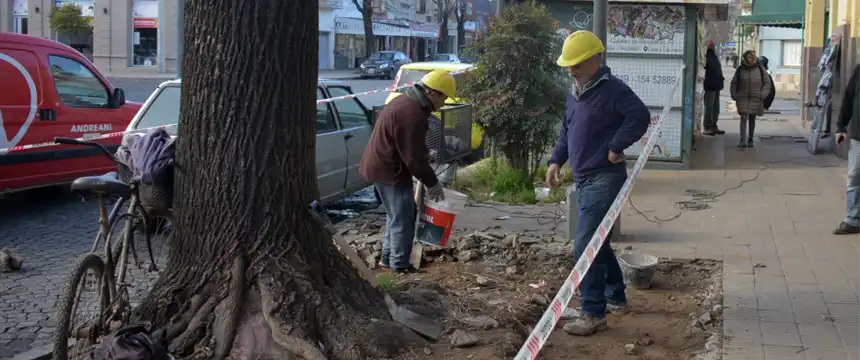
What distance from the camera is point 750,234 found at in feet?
28.3

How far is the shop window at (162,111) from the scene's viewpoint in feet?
31.2

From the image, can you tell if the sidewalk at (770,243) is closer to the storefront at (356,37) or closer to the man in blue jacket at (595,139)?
the man in blue jacket at (595,139)

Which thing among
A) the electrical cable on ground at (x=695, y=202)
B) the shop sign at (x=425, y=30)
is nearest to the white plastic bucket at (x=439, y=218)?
the electrical cable on ground at (x=695, y=202)

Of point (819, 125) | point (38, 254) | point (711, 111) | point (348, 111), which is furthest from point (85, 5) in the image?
point (38, 254)

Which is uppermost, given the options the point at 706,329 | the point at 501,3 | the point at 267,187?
the point at 501,3

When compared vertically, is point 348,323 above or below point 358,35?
below

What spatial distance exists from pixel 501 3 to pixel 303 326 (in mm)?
7575

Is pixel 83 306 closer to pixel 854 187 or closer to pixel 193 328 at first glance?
pixel 193 328

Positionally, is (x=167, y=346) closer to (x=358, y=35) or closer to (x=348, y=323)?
(x=348, y=323)

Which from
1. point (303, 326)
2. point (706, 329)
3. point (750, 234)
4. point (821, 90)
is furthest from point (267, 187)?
point (821, 90)

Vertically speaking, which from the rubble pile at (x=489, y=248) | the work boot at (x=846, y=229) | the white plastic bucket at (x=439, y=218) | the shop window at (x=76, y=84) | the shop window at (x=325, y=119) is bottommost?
the rubble pile at (x=489, y=248)

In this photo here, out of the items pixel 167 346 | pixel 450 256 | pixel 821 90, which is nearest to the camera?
pixel 167 346

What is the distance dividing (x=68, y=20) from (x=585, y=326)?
4888cm

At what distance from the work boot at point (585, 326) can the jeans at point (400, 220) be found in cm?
160
